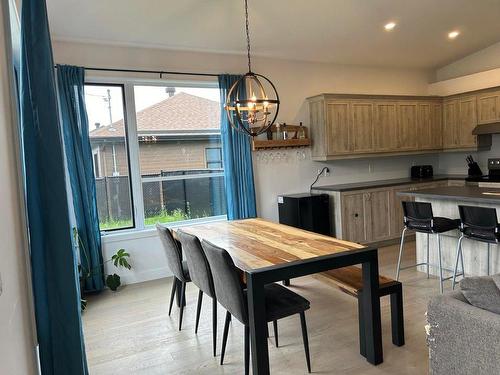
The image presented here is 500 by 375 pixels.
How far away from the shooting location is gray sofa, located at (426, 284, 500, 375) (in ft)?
5.41

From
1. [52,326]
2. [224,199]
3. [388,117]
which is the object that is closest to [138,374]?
[52,326]

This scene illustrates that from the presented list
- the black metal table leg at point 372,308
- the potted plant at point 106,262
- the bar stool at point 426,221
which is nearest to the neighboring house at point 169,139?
the potted plant at point 106,262

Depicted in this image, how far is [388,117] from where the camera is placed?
5828 mm

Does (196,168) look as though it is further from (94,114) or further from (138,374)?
(138,374)

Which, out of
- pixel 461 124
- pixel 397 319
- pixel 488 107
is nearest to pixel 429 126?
pixel 461 124

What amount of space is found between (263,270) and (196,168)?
9.92 ft

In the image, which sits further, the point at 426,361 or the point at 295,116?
the point at 295,116

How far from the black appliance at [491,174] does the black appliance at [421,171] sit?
727mm

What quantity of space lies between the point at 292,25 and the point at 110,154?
2.68 metres

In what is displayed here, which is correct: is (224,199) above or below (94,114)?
below

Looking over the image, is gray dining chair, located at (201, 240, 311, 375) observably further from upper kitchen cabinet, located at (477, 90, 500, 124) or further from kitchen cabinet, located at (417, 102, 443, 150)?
upper kitchen cabinet, located at (477, 90, 500, 124)

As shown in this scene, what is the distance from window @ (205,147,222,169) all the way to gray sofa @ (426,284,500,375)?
359 cm

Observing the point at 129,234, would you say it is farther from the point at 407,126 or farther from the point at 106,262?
the point at 407,126

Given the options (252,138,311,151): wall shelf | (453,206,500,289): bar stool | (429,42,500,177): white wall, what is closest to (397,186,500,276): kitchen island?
(453,206,500,289): bar stool
